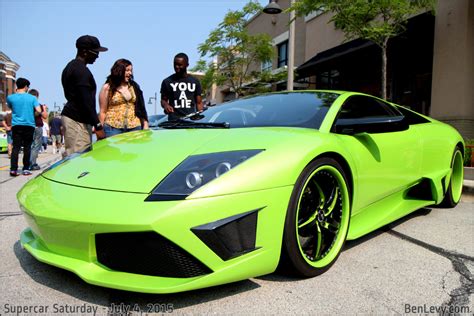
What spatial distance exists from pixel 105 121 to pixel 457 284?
133 inches

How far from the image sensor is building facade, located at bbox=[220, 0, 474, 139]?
29.0 feet

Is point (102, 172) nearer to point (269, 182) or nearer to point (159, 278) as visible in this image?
point (159, 278)

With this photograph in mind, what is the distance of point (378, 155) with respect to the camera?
8.25 ft

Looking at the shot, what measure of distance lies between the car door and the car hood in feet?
1.31

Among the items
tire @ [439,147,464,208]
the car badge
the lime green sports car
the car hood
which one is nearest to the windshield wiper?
the lime green sports car

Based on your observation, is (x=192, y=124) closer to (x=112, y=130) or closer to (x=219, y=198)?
(x=219, y=198)

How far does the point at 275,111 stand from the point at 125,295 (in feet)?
4.96

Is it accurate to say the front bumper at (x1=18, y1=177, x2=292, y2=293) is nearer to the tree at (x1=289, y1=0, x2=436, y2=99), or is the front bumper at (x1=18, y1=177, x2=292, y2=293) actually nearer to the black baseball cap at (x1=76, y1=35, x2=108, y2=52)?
the black baseball cap at (x1=76, y1=35, x2=108, y2=52)

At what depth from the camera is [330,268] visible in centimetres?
210

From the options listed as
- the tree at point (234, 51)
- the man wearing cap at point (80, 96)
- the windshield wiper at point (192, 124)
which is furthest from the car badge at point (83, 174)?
the tree at point (234, 51)

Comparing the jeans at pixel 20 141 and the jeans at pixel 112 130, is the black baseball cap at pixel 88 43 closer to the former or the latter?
the jeans at pixel 112 130

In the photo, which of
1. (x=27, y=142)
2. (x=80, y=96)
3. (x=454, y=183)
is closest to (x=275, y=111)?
(x=80, y=96)

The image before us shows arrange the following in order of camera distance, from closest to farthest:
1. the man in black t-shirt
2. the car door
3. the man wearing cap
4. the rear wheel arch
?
the rear wheel arch, the car door, the man wearing cap, the man in black t-shirt

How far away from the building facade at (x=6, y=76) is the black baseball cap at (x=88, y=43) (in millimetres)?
55491
